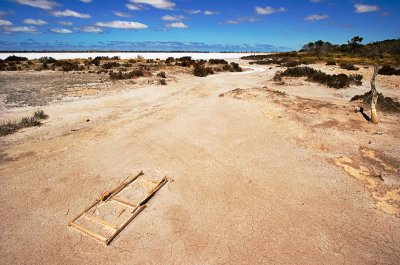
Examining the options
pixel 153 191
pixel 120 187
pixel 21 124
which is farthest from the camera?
pixel 21 124

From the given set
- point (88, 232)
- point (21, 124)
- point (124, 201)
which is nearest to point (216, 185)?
point (124, 201)

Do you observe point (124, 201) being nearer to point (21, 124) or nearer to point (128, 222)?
point (128, 222)

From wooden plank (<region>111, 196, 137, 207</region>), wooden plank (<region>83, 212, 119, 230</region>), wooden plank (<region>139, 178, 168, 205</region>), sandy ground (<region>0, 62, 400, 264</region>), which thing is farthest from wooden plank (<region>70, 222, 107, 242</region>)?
wooden plank (<region>139, 178, 168, 205</region>)

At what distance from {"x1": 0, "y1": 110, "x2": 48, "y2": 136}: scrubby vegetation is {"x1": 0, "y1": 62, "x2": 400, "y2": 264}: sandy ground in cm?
47

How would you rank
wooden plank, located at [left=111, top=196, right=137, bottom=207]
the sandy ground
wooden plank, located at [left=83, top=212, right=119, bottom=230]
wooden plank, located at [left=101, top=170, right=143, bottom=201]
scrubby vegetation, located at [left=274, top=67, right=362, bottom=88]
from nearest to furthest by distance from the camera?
the sandy ground, wooden plank, located at [left=83, top=212, right=119, bottom=230], wooden plank, located at [left=111, top=196, right=137, bottom=207], wooden plank, located at [left=101, top=170, right=143, bottom=201], scrubby vegetation, located at [left=274, top=67, right=362, bottom=88]

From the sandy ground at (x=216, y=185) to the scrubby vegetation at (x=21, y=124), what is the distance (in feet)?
1.55

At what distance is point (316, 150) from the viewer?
9.30m

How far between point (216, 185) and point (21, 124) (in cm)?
913

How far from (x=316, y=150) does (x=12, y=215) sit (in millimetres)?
8923

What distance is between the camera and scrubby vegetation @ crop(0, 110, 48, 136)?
34.6 feet

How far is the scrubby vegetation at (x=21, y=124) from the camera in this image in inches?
415

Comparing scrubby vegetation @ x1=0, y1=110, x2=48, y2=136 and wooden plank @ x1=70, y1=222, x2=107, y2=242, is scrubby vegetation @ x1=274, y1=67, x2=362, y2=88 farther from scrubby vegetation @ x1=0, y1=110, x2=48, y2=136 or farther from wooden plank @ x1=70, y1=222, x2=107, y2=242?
wooden plank @ x1=70, y1=222, x2=107, y2=242

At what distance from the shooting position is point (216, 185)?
284 inches

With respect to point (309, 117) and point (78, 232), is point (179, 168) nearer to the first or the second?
point (78, 232)
